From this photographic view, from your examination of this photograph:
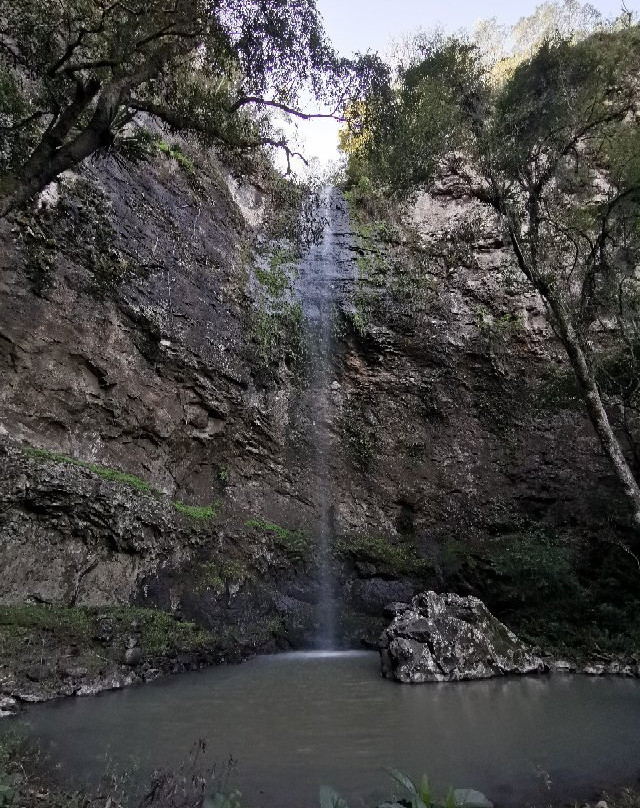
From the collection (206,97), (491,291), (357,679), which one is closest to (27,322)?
(206,97)

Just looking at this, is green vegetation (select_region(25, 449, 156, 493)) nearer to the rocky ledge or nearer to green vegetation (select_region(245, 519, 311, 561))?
the rocky ledge

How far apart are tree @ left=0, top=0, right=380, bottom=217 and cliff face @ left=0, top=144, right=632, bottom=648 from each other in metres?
2.83

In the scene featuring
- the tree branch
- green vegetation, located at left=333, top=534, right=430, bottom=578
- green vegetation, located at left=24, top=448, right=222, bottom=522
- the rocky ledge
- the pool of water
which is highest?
the tree branch

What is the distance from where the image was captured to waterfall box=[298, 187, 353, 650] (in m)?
11.7

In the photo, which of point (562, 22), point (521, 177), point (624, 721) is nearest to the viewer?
point (624, 721)

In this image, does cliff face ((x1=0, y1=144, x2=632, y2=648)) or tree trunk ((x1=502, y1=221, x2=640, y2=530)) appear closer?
tree trunk ((x1=502, y1=221, x2=640, y2=530))

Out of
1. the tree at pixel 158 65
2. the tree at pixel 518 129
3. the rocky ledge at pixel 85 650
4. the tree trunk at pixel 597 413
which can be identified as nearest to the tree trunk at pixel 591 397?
the tree trunk at pixel 597 413

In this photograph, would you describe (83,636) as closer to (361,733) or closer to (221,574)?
(221,574)

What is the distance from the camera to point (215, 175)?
588 inches

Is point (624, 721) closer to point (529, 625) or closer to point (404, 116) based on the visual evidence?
point (529, 625)

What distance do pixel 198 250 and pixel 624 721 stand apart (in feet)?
39.4

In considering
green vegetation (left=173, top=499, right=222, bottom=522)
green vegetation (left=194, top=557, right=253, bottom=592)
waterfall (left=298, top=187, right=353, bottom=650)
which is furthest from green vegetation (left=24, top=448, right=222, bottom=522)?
waterfall (left=298, top=187, right=353, bottom=650)

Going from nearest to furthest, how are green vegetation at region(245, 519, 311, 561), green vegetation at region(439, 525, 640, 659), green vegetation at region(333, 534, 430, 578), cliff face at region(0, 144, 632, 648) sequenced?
1. cliff face at region(0, 144, 632, 648)
2. green vegetation at region(439, 525, 640, 659)
3. green vegetation at region(245, 519, 311, 561)
4. green vegetation at region(333, 534, 430, 578)

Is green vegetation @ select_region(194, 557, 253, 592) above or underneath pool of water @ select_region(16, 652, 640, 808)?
above
